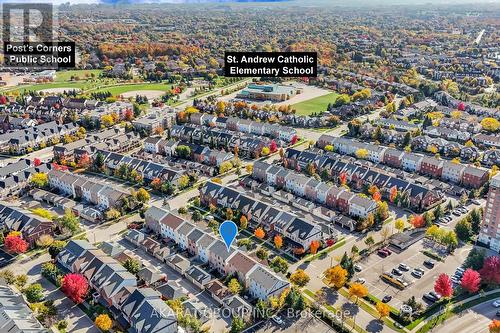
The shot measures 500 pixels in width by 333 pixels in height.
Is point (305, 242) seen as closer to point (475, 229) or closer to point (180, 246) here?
point (180, 246)

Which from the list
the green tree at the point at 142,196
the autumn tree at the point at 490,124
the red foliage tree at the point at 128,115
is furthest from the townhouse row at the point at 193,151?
the autumn tree at the point at 490,124

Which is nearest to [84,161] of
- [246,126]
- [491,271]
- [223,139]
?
[223,139]

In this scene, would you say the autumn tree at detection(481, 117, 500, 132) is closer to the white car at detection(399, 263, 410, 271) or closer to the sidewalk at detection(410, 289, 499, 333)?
the sidewalk at detection(410, 289, 499, 333)

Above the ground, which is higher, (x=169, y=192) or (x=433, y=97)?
(x=433, y=97)

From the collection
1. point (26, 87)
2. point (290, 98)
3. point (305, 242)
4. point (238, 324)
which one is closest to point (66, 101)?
point (26, 87)

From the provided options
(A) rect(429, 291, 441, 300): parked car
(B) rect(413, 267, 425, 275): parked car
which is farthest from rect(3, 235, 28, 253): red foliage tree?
(A) rect(429, 291, 441, 300): parked car
